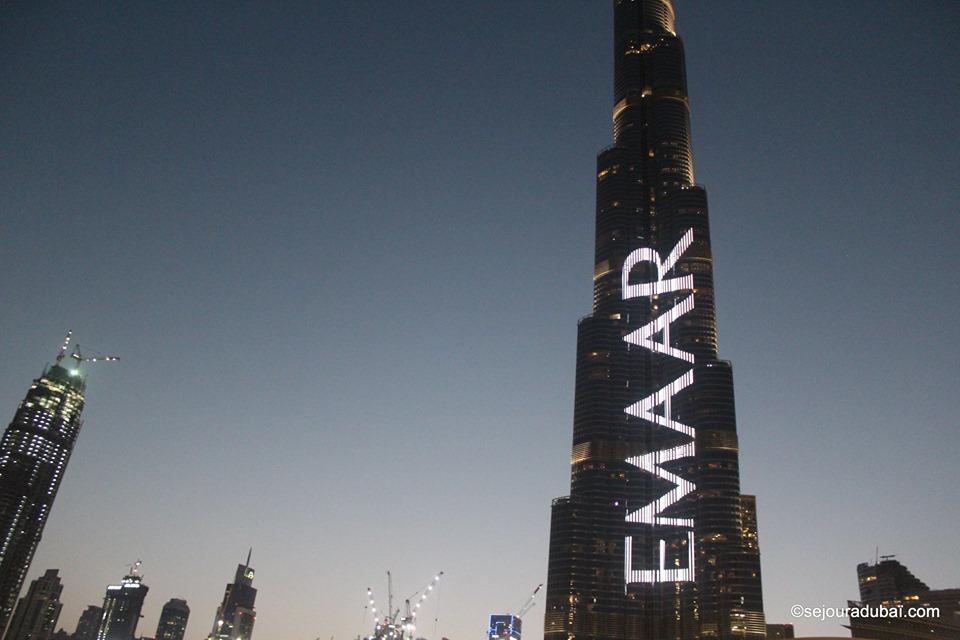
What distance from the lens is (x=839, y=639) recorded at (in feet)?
468

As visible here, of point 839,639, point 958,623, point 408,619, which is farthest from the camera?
point 408,619

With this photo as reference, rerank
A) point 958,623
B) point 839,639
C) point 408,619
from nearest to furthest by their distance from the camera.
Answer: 1. point 839,639
2. point 958,623
3. point 408,619

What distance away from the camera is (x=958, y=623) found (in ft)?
566

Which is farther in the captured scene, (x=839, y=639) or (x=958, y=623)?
(x=958, y=623)

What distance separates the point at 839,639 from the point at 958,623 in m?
51.2

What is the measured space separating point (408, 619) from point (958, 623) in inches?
5029

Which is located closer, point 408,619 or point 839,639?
point 839,639

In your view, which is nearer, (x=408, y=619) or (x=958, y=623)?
(x=958, y=623)

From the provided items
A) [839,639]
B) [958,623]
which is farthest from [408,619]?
[958,623]

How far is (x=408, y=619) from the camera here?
19688 cm

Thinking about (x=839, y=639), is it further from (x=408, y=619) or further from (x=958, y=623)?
(x=408, y=619)
